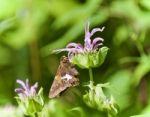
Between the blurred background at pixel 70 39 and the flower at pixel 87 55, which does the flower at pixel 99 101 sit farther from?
the blurred background at pixel 70 39

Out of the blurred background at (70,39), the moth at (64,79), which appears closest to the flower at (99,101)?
the moth at (64,79)

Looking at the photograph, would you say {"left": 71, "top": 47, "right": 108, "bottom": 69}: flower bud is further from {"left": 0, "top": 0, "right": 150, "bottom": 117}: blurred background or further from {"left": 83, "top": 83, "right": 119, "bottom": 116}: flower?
{"left": 0, "top": 0, "right": 150, "bottom": 117}: blurred background

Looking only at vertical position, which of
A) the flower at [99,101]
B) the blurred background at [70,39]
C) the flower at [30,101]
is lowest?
the flower at [99,101]

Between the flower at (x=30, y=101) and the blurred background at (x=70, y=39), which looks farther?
the blurred background at (x=70, y=39)

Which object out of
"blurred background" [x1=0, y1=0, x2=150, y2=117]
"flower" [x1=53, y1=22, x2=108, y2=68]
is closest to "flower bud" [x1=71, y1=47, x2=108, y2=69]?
"flower" [x1=53, y1=22, x2=108, y2=68]

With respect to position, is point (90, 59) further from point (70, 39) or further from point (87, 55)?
point (70, 39)

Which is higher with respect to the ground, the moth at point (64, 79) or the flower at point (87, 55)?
the flower at point (87, 55)
